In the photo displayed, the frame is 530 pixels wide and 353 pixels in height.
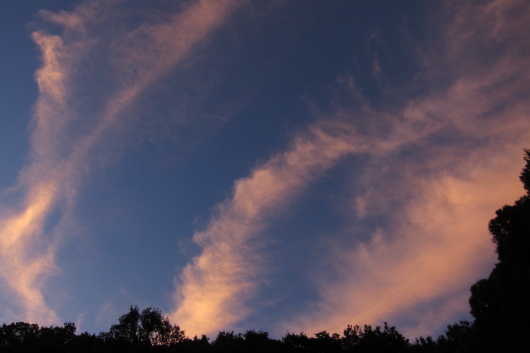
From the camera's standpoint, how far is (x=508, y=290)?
97.9 ft

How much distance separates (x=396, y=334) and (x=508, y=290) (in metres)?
58.5

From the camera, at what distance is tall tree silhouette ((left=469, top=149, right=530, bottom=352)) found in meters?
28.3

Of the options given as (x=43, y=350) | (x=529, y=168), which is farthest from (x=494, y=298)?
(x=43, y=350)

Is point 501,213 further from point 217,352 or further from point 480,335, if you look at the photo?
point 217,352

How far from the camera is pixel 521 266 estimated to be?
2888 cm

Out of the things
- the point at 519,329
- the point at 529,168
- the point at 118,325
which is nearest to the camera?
the point at 519,329

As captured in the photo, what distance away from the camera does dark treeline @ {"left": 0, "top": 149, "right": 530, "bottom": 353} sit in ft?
95.9

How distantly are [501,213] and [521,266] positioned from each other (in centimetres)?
633

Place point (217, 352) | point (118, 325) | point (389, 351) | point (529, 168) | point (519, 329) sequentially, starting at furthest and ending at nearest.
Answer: point (118, 325) → point (389, 351) → point (217, 352) → point (529, 168) → point (519, 329)

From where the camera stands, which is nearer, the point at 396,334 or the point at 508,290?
the point at 508,290

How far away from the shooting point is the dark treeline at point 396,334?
29219 mm

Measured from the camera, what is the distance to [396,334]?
268 feet

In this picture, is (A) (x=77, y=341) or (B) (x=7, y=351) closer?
(B) (x=7, y=351)

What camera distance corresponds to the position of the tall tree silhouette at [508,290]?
28.3m
